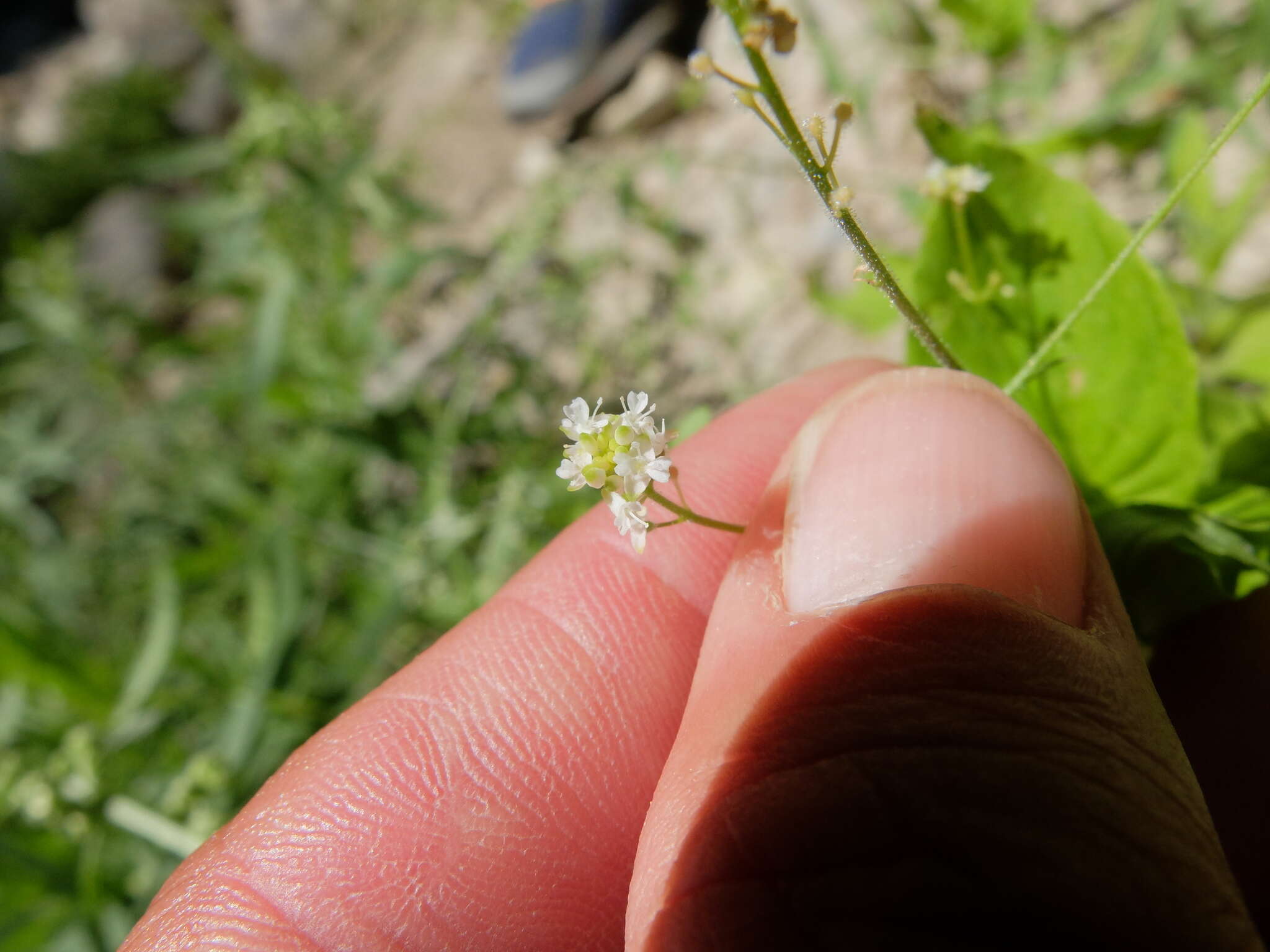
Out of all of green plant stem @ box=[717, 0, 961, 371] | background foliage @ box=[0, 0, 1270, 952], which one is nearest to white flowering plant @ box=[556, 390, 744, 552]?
green plant stem @ box=[717, 0, 961, 371]

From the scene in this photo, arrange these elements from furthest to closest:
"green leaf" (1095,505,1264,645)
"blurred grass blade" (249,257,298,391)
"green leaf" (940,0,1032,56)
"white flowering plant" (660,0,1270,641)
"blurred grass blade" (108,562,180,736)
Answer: "blurred grass blade" (249,257,298,391), "blurred grass blade" (108,562,180,736), "green leaf" (940,0,1032,56), "white flowering plant" (660,0,1270,641), "green leaf" (1095,505,1264,645)

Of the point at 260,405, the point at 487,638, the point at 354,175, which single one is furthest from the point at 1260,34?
the point at 260,405

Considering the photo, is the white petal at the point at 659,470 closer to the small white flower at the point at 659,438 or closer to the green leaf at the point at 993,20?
the small white flower at the point at 659,438

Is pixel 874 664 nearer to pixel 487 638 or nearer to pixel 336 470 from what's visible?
pixel 487 638

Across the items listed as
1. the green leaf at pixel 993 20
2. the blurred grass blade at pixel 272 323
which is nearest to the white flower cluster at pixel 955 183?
the green leaf at pixel 993 20

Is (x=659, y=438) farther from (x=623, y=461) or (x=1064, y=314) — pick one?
(x=1064, y=314)

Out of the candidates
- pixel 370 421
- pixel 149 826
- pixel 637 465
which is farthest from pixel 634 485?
pixel 149 826

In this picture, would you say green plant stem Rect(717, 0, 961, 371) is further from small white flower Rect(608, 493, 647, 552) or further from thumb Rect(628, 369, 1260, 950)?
small white flower Rect(608, 493, 647, 552)
